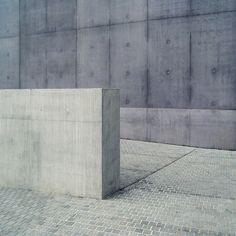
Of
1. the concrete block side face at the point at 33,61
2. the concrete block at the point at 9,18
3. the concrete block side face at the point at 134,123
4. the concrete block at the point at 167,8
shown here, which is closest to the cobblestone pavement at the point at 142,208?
the concrete block side face at the point at 134,123

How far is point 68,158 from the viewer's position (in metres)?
6.95

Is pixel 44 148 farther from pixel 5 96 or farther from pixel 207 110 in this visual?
pixel 207 110

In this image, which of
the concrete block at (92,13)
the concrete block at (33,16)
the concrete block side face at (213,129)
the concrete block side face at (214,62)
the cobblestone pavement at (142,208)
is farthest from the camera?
the concrete block at (33,16)

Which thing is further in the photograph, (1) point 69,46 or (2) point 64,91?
(1) point 69,46

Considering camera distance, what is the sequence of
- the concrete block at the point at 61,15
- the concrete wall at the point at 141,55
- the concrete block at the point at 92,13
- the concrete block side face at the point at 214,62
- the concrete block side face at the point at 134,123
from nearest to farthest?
1. the concrete block side face at the point at 214,62
2. the concrete wall at the point at 141,55
3. the concrete block side face at the point at 134,123
4. the concrete block at the point at 92,13
5. the concrete block at the point at 61,15

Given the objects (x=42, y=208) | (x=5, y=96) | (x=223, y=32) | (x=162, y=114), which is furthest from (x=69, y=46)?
(x=42, y=208)

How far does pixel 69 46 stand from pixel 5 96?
346 inches

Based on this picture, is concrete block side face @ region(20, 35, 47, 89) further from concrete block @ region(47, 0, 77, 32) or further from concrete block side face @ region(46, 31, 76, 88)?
concrete block @ region(47, 0, 77, 32)

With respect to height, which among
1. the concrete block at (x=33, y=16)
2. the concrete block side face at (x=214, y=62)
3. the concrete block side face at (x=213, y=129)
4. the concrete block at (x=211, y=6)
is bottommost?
the concrete block side face at (x=213, y=129)

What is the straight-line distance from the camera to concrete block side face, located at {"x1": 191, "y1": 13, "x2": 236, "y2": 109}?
12.5 meters

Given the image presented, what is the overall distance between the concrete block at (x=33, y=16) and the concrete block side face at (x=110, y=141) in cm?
1106

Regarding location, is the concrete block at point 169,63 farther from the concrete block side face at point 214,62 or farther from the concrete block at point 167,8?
the concrete block side face at point 214,62

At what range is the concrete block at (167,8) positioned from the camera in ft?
43.4

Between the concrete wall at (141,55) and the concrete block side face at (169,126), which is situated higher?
the concrete wall at (141,55)
